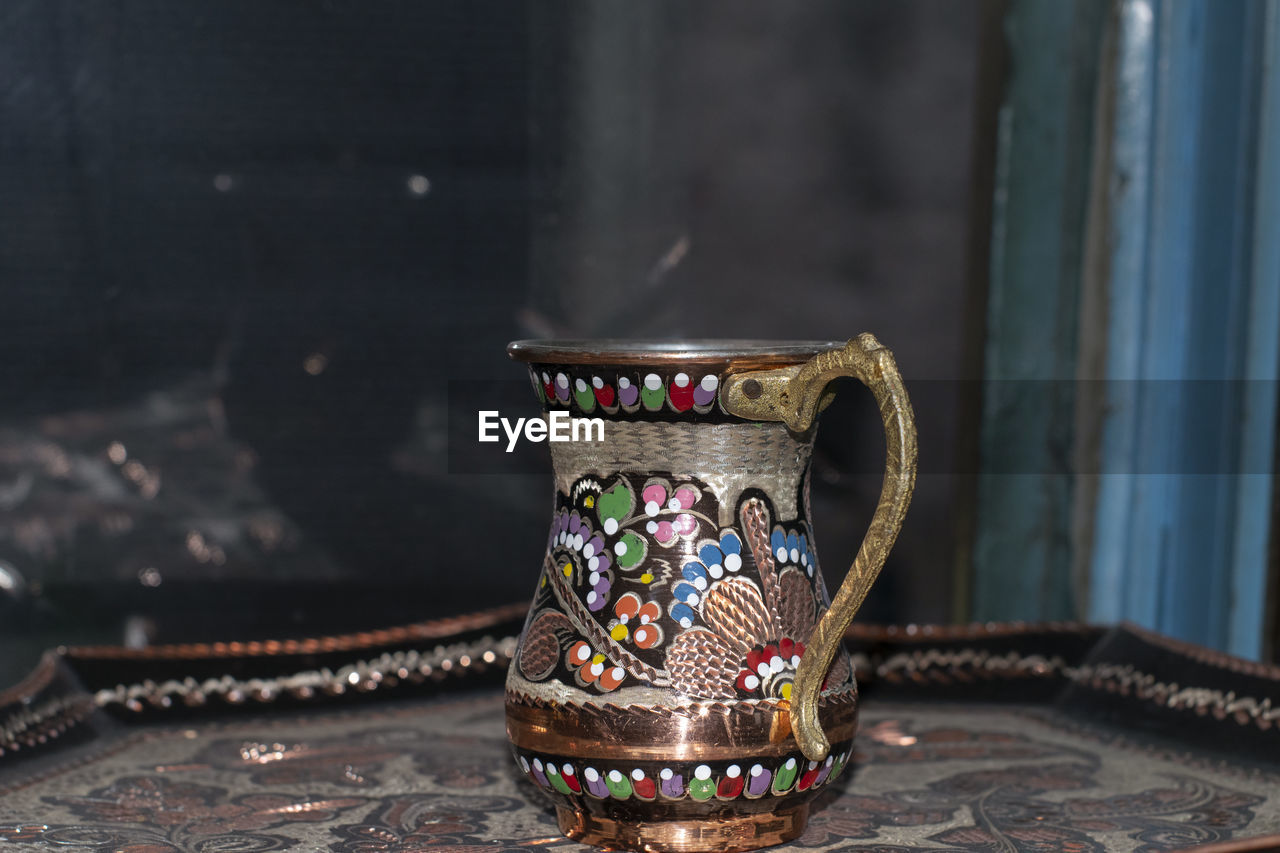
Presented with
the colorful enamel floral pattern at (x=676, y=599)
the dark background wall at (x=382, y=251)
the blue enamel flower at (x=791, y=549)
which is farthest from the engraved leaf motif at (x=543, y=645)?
the dark background wall at (x=382, y=251)

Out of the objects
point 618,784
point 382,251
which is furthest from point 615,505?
point 382,251

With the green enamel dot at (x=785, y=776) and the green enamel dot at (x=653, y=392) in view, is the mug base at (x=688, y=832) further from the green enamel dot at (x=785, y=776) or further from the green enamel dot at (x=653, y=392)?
the green enamel dot at (x=653, y=392)

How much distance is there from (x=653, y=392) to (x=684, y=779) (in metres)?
0.17

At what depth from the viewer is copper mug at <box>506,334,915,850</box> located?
0.60 meters

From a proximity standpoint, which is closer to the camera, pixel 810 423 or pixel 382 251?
pixel 810 423

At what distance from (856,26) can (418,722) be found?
27.1 inches

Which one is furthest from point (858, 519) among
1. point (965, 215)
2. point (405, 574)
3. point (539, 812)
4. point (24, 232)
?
point (24, 232)

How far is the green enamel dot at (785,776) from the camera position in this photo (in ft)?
2.03

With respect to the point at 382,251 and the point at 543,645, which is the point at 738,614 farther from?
the point at 382,251

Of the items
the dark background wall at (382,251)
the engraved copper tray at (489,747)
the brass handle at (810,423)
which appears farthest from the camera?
the dark background wall at (382,251)

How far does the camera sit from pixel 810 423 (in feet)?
2.06

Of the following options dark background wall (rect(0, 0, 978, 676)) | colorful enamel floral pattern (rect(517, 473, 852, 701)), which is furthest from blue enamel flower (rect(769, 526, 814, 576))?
dark background wall (rect(0, 0, 978, 676))

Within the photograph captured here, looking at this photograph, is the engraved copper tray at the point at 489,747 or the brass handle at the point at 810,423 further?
the engraved copper tray at the point at 489,747

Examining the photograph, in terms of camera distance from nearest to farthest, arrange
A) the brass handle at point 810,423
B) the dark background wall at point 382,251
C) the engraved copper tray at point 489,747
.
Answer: the brass handle at point 810,423, the engraved copper tray at point 489,747, the dark background wall at point 382,251
